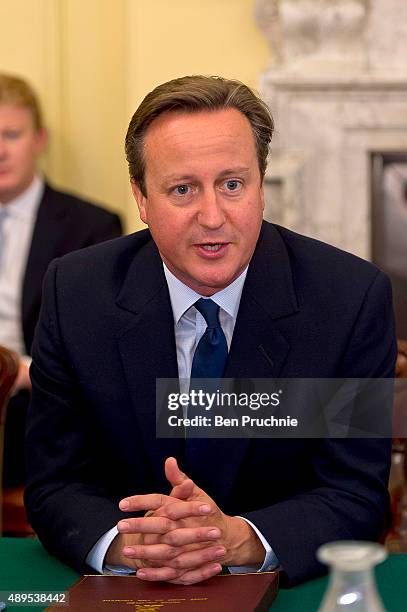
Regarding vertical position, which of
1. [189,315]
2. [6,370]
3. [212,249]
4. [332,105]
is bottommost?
[6,370]

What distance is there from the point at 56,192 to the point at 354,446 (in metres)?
2.79

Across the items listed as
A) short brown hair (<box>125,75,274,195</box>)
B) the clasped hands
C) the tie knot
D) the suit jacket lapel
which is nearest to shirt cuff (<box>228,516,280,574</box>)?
the clasped hands

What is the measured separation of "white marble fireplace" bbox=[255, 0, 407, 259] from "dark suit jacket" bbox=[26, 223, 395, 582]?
2.46m

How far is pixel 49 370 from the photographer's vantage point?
2164mm

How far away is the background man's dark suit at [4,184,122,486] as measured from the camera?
4.33 meters

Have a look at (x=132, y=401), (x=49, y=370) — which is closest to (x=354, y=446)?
(x=132, y=401)

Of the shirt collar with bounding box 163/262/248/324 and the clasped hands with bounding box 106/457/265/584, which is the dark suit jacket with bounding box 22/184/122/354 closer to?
the shirt collar with bounding box 163/262/248/324

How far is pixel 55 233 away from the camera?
14.5 feet

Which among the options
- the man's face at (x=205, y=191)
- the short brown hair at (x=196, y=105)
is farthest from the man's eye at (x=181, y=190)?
the short brown hair at (x=196, y=105)

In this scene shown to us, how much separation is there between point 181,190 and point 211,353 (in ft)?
1.00

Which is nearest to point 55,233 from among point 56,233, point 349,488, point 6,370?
point 56,233

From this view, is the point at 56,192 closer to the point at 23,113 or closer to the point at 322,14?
the point at 23,113

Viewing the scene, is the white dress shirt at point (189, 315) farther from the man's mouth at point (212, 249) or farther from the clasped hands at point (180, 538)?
the clasped hands at point (180, 538)

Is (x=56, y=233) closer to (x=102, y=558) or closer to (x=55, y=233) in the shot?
Result: (x=55, y=233)
